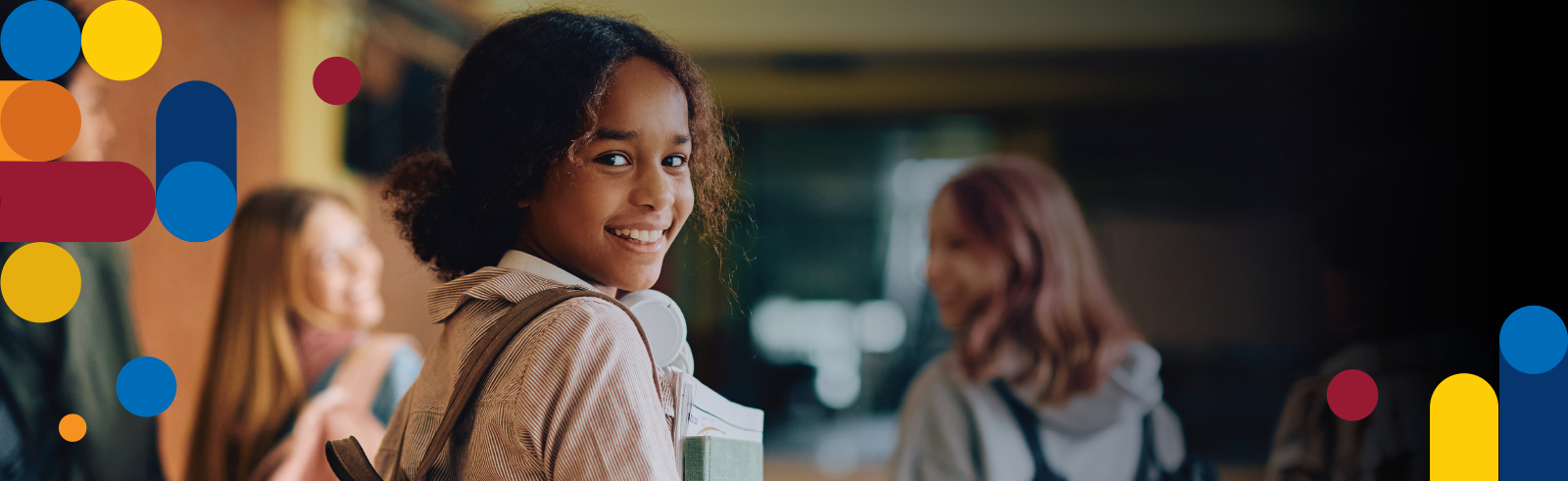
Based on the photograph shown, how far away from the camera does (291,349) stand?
1.95 m

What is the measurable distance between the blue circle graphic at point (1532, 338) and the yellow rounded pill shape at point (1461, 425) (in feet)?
0.30

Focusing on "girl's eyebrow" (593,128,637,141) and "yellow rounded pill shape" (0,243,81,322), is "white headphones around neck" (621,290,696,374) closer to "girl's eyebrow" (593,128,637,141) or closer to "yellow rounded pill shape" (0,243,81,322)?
"girl's eyebrow" (593,128,637,141)

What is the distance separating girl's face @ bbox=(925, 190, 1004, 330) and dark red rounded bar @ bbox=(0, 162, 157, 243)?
1.75 metres

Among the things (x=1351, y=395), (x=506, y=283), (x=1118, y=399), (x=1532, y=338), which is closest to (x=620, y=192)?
(x=506, y=283)

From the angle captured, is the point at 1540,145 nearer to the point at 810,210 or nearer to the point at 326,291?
the point at 810,210

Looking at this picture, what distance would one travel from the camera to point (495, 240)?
0.83 m

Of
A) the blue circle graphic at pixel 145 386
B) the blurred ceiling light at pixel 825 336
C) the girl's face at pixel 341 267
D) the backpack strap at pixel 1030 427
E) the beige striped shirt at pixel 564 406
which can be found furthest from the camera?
the blurred ceiling light at pixel 825 336

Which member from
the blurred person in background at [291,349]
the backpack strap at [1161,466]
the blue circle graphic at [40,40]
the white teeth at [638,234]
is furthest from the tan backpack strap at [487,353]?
the backpack strap at [1161,466]

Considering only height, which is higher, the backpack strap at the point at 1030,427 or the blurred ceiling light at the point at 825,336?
the blurred ceiling light at the point at 825,336

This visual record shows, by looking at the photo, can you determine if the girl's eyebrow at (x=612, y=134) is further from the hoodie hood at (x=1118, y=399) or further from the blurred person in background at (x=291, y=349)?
the hoodie hood at (x=1118, y=399)

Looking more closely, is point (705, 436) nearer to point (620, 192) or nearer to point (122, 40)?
point (620, 192)

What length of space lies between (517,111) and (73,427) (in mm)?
1634

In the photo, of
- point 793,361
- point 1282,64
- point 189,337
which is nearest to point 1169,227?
point 1282,64

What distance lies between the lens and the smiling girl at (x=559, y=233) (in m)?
0.65
